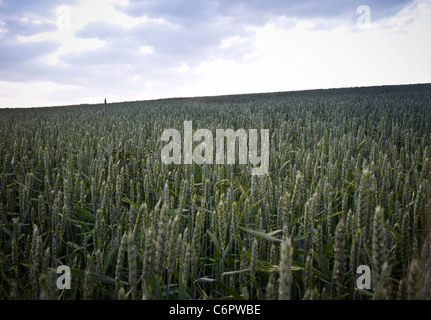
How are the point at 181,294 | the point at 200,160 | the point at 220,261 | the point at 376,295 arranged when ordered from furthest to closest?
the point at 200,160
the point at 220,261
the point at 181,294
the point at 376,295

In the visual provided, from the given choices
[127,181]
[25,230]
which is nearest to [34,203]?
[25,230]

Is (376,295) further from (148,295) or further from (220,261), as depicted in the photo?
(220,261)

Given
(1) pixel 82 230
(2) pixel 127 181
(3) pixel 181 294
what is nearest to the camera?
(3) pixel 181 294

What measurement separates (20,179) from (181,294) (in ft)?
7.05

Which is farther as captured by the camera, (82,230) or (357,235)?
(82,230)

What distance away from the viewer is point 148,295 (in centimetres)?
88

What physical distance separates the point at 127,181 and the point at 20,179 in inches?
38.3

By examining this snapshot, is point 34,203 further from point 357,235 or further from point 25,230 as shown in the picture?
point 357,235

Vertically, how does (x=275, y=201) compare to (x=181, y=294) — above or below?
above

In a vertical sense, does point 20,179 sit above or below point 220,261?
above
